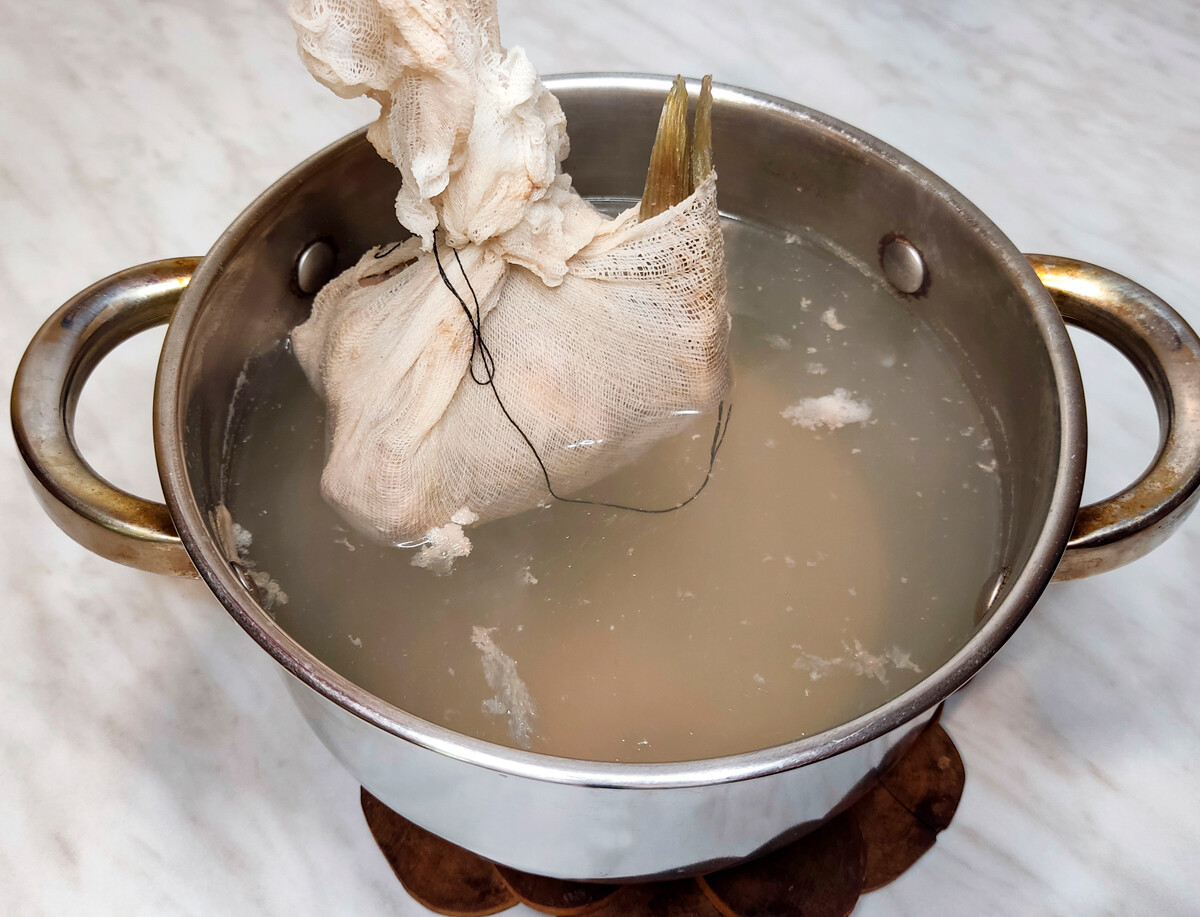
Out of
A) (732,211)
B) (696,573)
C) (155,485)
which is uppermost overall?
(732,211)

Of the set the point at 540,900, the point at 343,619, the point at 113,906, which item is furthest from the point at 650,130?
the point at 113,906

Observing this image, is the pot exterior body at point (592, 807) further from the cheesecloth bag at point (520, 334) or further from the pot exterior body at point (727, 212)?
the cheesecloth bag at point (520, 334)

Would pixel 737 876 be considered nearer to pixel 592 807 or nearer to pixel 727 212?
pixel 592 807

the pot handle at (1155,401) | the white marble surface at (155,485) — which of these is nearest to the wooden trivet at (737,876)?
the white marble surface at (155,485)

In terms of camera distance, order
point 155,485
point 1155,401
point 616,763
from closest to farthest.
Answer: point 616,763, point 1155,401, point 155,485

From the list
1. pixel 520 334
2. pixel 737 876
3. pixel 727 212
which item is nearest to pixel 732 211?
pixel 727 212

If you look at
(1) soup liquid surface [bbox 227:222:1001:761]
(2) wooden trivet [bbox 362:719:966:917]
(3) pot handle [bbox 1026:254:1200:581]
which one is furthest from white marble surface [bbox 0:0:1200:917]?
(3) pot handle [bbox 1026:254:1200:581]

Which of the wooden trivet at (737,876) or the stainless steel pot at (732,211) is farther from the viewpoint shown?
the wooden trivet at (737,876)
